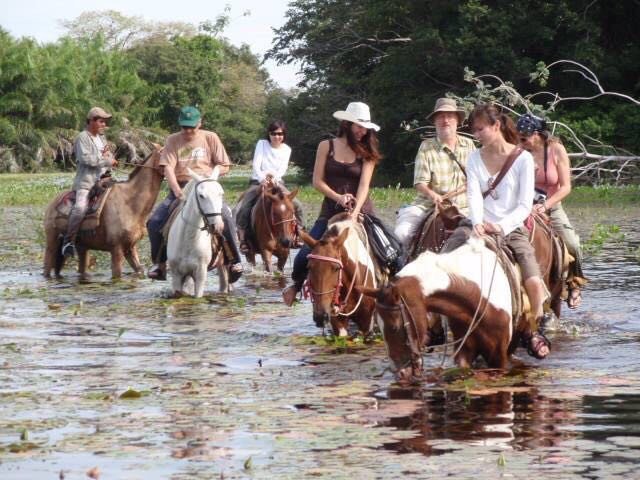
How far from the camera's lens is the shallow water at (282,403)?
23.5 feet

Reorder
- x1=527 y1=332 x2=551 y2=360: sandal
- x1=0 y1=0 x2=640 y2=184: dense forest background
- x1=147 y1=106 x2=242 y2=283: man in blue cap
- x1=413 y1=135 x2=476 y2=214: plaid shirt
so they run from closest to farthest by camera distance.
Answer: x1=527 y1=332 x2=551 y2=360: sandal
x1=413 y1=135 x2=476 y2=214: plaid shirt
x1=147 y1=106 x2=242 y2=283: man in blue cap
x1=0 y1=0 x2=640 y2=184: dense forest background

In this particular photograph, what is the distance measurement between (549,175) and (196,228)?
4409 mm

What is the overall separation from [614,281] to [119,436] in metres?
9.86

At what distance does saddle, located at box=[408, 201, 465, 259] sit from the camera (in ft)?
37.9

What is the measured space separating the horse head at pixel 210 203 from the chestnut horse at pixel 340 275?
3.12 metres

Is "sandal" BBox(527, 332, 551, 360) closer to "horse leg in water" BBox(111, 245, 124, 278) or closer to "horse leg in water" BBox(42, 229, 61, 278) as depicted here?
"horse leg in water" BBox(111, 245, 124, 278)

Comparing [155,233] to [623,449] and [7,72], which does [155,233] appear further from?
[7,72]

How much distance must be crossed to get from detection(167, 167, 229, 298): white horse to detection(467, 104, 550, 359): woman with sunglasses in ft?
16.4

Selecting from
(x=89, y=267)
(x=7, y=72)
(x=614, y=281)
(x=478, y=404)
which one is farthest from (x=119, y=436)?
(x=7, y=72)

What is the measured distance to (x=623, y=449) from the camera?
7.36 meters

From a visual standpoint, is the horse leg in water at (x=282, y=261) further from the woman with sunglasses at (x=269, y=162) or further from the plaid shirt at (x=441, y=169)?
the plaid shirt at (x=441, y=169)

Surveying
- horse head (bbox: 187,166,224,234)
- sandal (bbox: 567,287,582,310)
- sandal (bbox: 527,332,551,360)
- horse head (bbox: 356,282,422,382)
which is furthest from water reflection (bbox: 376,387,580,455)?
horse head (bbox: 187,166,224,234)

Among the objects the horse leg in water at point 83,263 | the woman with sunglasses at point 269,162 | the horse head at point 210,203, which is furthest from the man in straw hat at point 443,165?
the horse leg in water at point 83,263

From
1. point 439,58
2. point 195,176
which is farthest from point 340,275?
point 439,58
